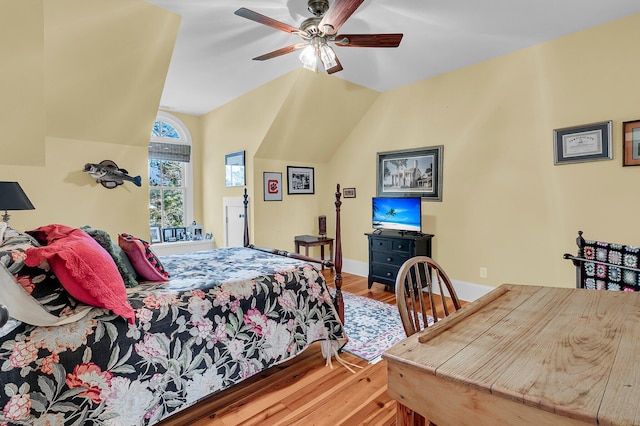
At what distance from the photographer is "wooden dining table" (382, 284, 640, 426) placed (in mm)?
666

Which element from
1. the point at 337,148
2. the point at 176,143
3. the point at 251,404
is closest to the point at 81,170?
the point at 176,143

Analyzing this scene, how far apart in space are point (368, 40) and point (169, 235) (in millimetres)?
4213

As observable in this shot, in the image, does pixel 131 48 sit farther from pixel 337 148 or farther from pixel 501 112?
pixel 501 112

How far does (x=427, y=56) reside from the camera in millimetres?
3334

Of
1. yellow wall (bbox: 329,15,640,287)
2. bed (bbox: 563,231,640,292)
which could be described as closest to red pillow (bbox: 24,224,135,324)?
bed (bbox: 563,231,640,292)

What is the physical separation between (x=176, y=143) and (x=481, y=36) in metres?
4.62

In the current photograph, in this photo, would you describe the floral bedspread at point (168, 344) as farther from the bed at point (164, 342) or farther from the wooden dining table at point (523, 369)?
the wooden dining table at point (523, 369)

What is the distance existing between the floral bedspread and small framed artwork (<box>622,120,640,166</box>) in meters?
2.76

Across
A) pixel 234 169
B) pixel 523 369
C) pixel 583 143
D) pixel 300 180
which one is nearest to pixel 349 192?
pixel 300 180

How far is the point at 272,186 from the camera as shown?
4.73 metres

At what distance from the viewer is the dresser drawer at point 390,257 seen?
12.5 ft

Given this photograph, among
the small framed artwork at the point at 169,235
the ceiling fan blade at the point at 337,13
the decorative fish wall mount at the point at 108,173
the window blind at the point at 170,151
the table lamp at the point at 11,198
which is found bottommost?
the small framed artwork at the point at 169,235

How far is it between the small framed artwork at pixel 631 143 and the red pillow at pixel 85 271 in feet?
12.4

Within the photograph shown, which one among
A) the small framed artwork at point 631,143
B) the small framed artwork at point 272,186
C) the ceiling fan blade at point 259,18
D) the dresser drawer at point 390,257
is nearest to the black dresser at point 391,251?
the dresser drawer at point 390,257
